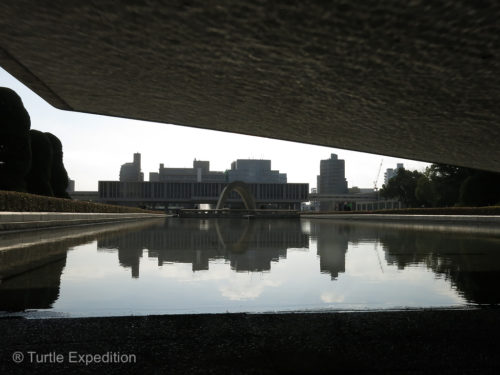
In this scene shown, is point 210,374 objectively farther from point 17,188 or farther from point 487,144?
point 17,188

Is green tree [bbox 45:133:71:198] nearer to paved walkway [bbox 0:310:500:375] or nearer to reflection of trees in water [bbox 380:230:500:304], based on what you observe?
reflection of trees in water [bbox 380:230:500:304]

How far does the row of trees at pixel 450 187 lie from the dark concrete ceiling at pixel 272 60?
25552 mm

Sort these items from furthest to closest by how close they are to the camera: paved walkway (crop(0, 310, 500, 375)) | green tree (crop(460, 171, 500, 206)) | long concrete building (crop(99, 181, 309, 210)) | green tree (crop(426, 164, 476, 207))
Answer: long concrete building (crop(99, 181, 309, 210)) < green tree (crop(426, 164, 476, 207)) < green tree (crop(460, 171, 500, 206)) < paved walkway (crop(0, 310, 500, 375))

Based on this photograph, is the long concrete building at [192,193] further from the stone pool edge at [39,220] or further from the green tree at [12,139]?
the green tree at [12,139]

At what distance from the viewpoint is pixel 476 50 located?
324 centimetres

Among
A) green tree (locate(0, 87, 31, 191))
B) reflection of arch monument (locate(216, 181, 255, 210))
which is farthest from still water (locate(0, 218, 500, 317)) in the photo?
reflection of arch monument (locate(216, 181, 255, 210))

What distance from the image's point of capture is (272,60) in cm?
376

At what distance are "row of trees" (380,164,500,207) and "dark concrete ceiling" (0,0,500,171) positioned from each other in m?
25.6

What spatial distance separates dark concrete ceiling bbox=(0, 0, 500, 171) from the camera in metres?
2.96

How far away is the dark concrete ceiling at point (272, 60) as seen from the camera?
9.70 ft

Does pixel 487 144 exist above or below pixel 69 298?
above

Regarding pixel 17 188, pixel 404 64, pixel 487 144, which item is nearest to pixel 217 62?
pixel 404 64

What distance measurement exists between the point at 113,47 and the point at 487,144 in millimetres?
5687

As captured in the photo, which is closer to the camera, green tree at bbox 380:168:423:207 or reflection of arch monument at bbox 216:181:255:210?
reflection of arch monument at bbox 216:181:255:210
